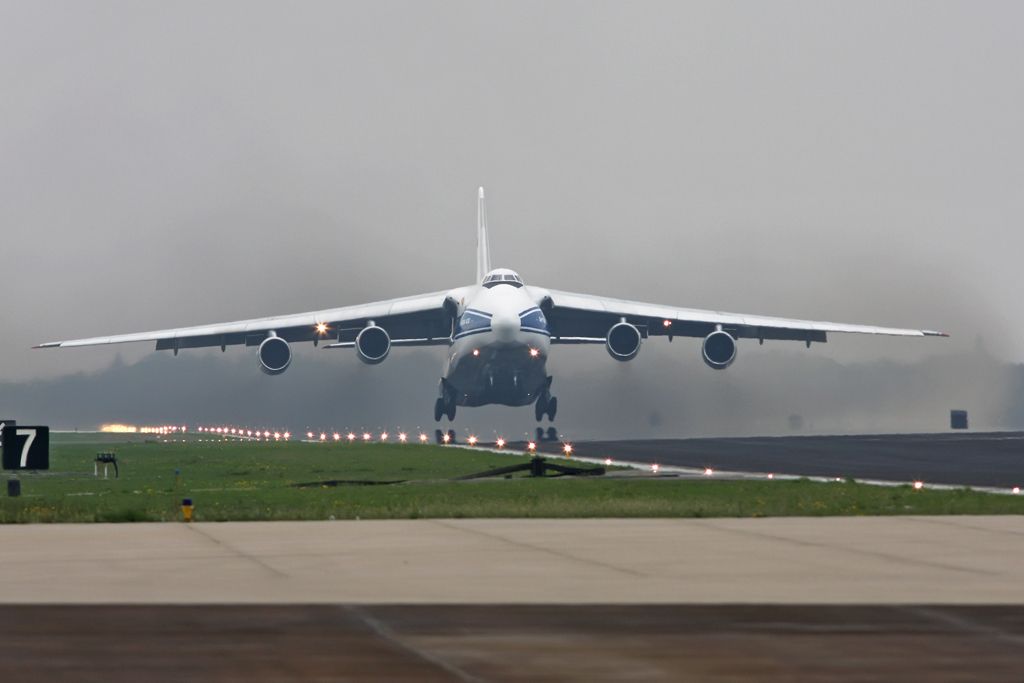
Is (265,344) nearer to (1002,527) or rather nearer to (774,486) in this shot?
(774,486)

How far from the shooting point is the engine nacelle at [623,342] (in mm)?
59312

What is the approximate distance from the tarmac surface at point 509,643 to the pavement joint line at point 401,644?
11 mm

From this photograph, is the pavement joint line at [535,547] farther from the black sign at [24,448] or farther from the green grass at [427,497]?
the black sign at [24,448]

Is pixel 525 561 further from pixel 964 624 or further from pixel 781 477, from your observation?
→ pixel 781 477

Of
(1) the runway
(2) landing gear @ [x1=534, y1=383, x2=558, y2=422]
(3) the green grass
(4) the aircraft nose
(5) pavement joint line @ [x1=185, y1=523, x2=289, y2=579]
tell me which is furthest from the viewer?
(2) landing gear @ [x1=534, y1=383, x2=558, y2=422]

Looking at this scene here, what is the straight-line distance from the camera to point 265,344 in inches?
2307

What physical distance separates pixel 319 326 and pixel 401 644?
5303cm

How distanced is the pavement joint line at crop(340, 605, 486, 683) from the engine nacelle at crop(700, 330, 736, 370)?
4922cm

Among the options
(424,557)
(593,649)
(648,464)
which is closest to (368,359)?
(648,464)

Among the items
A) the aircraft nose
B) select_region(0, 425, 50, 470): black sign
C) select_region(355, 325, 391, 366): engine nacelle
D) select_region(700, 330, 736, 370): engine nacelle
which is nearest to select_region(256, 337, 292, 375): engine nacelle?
select_region(355, 325, 391, 366): engine nacelle

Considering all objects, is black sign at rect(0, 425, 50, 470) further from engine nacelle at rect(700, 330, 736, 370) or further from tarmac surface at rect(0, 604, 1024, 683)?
engine nacelle at rect(700, 330, 736, 370)

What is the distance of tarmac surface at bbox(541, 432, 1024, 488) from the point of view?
99.8ft

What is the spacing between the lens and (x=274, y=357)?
2299 inches

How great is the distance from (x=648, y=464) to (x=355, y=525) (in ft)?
56.9
